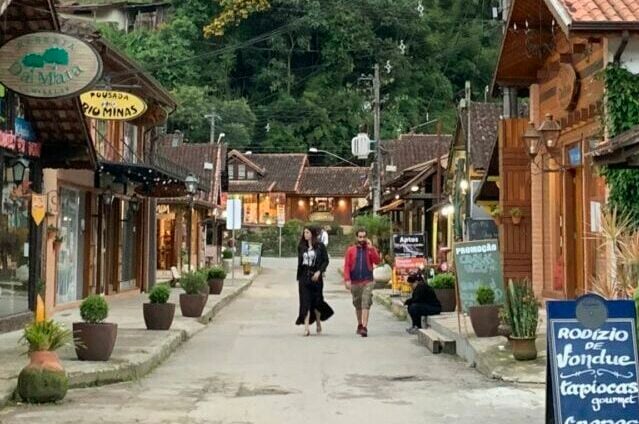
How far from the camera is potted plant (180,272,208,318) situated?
64.7ft

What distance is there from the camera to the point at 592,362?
23.1ft

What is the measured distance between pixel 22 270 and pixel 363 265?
5819mm

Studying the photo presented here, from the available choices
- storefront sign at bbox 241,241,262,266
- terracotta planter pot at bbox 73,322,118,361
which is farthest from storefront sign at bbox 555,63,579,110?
storefront sign at bbox 241,241,262,266

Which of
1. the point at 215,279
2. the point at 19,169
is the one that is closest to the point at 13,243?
the point at 19,169

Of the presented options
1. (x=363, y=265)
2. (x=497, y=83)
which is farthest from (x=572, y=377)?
(x=497, y=83)

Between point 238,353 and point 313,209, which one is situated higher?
point 313,209

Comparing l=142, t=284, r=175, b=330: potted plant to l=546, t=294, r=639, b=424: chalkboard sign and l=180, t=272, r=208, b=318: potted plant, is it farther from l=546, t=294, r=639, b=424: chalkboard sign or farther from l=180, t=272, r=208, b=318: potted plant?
l=546, t=294, r=639, b=424: chalkboard sign

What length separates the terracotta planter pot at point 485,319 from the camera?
13.8 metres

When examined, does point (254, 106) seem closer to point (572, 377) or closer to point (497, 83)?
point (497, 83)

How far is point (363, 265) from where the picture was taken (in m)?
17.1

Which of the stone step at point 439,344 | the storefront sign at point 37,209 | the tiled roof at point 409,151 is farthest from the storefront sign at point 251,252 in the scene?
A: the storefront sign at point 37,209

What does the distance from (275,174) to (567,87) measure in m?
68.6

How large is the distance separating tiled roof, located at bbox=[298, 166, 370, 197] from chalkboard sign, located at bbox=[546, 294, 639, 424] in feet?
253

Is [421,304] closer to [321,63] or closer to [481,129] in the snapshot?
[481,129]
